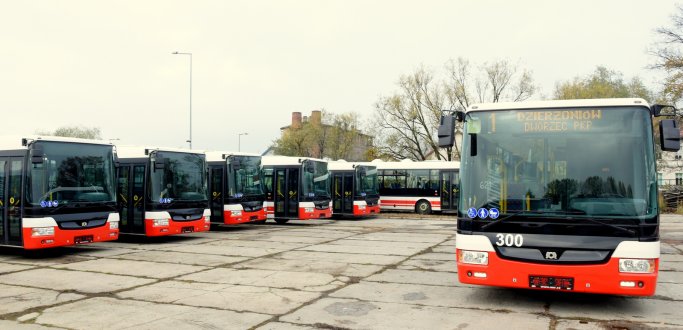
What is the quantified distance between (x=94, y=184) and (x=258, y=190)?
8.16m

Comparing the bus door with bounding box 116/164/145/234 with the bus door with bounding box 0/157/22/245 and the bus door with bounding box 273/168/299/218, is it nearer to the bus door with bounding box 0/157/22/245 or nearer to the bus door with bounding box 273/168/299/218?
the bus door with bounding box 0/157/22/245

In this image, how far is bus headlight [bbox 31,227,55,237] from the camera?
12180 millimetres


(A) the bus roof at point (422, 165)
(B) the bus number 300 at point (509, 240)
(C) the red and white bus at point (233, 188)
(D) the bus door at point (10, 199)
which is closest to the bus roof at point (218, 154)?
(C) the red and white bus at point (233, 188)

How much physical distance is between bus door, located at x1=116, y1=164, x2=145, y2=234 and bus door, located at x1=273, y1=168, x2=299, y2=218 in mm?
8549

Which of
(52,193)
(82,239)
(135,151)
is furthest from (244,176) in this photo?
(52,193)

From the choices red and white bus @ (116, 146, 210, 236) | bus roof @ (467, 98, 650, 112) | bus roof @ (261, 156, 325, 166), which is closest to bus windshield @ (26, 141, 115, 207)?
red and white bus @ (116, 146, 210, 236)

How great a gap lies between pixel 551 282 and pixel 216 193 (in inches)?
594

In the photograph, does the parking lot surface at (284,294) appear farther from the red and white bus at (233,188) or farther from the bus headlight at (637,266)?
the red and white bus at (233,188)

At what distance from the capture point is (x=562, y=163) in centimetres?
743

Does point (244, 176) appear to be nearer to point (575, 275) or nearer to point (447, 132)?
point (447, 132)

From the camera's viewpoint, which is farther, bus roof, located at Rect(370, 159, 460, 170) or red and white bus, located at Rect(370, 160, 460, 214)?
red and white bus, located at Rect(370, 160, 460, 214)

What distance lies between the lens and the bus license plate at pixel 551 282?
23.3ft

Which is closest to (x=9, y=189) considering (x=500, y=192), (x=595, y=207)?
(x=500, y=192)

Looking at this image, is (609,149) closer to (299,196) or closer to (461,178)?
(461,178)
